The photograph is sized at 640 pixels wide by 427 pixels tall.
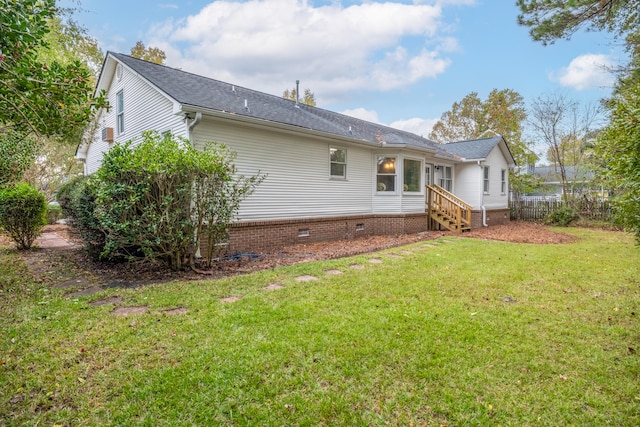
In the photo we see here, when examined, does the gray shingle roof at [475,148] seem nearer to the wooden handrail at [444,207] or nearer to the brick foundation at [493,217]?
the brick foundation at [493,217]

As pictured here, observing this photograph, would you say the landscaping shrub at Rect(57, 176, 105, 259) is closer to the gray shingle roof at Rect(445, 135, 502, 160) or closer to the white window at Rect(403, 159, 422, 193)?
the white window at Rect(403, 159, 422, 193)

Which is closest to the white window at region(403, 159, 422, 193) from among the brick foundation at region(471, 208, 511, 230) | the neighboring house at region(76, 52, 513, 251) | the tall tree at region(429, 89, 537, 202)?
the neighboring house at region(76, 52, 513, 251)

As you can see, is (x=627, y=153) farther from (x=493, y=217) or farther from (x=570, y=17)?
(x=493, y=217)

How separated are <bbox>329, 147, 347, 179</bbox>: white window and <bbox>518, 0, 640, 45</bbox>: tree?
18.4 feet

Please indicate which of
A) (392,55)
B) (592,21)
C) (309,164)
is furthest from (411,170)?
(392,55)

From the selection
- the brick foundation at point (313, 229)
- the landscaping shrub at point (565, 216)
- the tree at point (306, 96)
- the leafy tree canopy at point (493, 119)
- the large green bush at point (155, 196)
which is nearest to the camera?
the large green bush at point (155, 196)

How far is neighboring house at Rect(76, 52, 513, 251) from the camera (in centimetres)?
786

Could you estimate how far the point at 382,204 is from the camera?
11.7 m

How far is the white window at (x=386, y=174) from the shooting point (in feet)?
38.3

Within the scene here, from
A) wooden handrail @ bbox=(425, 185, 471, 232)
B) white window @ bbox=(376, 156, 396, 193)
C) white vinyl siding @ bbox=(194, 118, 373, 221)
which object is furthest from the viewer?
wooden handrail @ bbox=(425, 185, 471, 232)

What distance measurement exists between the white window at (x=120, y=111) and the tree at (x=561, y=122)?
2011cm

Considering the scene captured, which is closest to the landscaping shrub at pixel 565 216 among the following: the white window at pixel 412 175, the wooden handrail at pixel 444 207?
the wooden handrail at pixel 444 207

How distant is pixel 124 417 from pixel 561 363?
352 centimetres

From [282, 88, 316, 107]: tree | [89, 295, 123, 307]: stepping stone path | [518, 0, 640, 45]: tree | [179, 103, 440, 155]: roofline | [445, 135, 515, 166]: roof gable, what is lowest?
[89, 295, 123, 307]: stepping stone path
